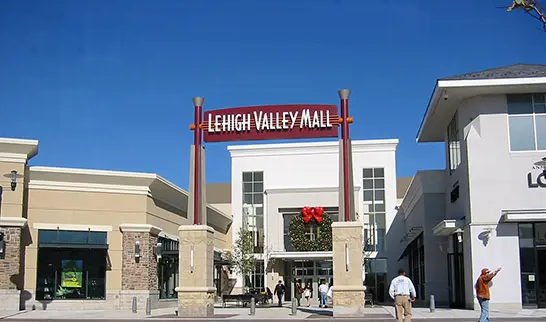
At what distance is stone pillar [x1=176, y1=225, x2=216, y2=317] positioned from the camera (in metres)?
27.8

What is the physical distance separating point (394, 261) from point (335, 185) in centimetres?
717

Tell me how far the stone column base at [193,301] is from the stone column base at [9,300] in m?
7.82

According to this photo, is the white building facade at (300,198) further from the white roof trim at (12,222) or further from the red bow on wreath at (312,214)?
the white roof trim at (12,222)

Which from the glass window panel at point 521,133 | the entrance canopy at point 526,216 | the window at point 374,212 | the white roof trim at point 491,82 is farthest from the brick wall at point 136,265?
the window at point 374,212

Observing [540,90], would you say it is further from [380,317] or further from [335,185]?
[335,185]

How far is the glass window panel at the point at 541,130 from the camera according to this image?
28.5 metres

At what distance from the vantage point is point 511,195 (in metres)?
28.2

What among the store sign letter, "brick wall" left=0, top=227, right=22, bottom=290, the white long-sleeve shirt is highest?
the store sign letter

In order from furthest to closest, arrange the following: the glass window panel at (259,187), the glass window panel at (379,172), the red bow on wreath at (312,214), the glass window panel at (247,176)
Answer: the glass window panel at (247,176) < the glass window panel at (259,187) < the glass window panel at (379,172) < the red bow on wreath at (312,214)

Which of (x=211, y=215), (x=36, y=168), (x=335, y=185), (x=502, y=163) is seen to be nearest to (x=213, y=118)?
(x=36, y=168)

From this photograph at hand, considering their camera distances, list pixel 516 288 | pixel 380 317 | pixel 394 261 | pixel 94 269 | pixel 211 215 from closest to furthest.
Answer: pixel 380 317 → pixel 516 288 → pixel 94 269 → pixel 211 215 → pixel 394 261

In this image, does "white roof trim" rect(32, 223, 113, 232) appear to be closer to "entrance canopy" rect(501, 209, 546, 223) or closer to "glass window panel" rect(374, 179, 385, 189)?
"entrance canopy" rect(501, 209, 546, 223)

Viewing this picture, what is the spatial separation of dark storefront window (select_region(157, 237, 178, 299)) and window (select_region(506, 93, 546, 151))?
60.6 ft

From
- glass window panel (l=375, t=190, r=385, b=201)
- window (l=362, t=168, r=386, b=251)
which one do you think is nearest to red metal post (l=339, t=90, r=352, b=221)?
window (l=362, t=168, r=386, b=251)
